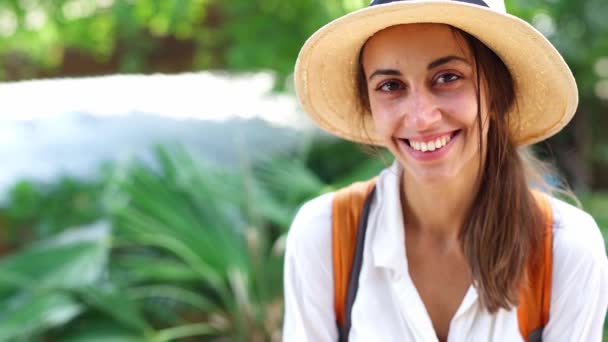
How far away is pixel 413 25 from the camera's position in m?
1.54

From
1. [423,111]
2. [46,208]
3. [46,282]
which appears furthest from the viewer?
[46,208]

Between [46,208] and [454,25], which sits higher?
[46,208]

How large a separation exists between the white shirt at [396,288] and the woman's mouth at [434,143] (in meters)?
0.19

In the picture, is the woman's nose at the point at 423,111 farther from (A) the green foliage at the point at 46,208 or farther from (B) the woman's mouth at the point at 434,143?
(A) the green foliage at the point at 46,208

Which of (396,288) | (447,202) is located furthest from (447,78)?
(396,288)

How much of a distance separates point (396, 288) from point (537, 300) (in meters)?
0.25

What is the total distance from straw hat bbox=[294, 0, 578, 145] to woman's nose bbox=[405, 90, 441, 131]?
126mm

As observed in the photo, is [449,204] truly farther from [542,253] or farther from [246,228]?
[246,228]

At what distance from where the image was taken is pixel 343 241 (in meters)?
1.70

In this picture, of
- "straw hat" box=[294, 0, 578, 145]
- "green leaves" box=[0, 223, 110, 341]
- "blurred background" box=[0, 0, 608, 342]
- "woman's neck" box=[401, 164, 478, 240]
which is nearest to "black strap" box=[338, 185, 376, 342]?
"woman's neck" box=[401, 164, 478, 240]

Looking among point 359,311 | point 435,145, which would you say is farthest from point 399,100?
point 359,311

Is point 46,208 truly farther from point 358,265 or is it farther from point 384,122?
point 384,122

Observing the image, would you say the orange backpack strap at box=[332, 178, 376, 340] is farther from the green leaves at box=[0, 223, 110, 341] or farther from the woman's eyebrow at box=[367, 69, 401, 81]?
the green leaves at box=[0, 223, 110, 341]

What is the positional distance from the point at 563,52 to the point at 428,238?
211cm
